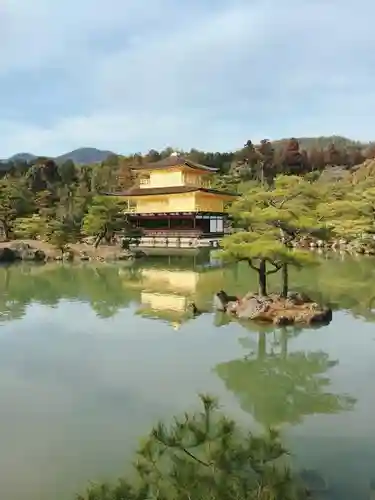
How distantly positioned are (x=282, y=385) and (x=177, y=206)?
69.0 ft

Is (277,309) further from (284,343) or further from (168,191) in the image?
(168,191)

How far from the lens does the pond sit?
3916mm

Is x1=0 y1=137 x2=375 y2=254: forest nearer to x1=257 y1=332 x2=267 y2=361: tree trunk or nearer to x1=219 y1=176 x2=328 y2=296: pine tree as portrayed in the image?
x1=219 y1=176 x2=328 y2=296: pine tree

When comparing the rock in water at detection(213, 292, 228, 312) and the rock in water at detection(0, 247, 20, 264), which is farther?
the rock in water at detection(0, 247, 20, 264)

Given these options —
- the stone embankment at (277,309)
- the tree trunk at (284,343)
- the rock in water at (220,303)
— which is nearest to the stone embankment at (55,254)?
the rock in water at (220,303)

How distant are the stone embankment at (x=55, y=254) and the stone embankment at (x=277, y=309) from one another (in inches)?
436

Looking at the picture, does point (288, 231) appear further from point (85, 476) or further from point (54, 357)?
point (85, 476)

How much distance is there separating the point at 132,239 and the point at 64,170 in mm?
16808

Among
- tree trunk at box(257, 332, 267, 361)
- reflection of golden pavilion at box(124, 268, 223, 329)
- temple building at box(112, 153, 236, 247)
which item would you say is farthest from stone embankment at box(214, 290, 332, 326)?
temple building at box(112, 153, 236, 247)

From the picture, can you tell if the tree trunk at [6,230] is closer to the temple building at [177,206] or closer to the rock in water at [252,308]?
the temple building at [177,206]

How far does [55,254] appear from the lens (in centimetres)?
2050

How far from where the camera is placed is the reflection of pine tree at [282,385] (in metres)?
4.98

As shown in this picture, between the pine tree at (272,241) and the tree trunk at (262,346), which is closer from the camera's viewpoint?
the tree trunk at (262,346)

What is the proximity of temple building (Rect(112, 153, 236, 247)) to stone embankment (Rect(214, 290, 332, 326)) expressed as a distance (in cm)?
1459
